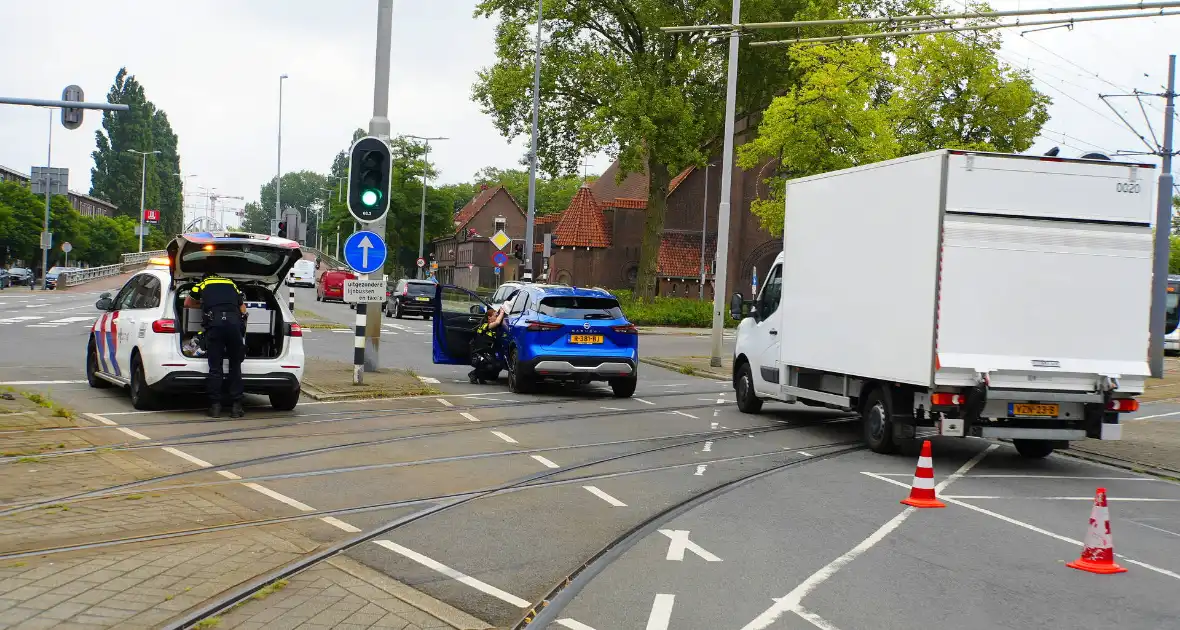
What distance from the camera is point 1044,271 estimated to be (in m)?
11.9

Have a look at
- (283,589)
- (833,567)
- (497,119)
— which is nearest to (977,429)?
(833,567)

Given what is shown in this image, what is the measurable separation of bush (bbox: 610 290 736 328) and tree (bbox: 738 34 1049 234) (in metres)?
6.10

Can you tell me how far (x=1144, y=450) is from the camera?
47.5 feet

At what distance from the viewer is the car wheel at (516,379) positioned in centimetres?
1820

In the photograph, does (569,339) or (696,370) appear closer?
(569,339)

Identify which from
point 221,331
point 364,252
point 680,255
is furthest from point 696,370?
point 680,255

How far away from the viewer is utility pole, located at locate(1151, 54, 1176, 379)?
23109mm

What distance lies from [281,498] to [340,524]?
1.11m

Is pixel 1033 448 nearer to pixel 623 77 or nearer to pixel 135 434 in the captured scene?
pixel 135 434

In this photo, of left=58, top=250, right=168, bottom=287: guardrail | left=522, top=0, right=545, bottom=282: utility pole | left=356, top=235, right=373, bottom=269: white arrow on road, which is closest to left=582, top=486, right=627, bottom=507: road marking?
left=356, top=235, right=373, bottom=269: white arrow on road

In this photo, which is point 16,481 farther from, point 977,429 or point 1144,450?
point 1144,450

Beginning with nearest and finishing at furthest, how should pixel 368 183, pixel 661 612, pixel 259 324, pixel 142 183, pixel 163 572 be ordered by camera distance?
pixel 661 612 → pixel 163 572 → pixel 259 324 → pixel 368 183 → pixel 142 183

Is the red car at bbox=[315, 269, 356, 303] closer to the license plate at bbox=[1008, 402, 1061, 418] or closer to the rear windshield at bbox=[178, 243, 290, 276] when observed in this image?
the rear windshield at bbox=[178, 243, 290, 276]

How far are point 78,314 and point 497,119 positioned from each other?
17.1 metres
